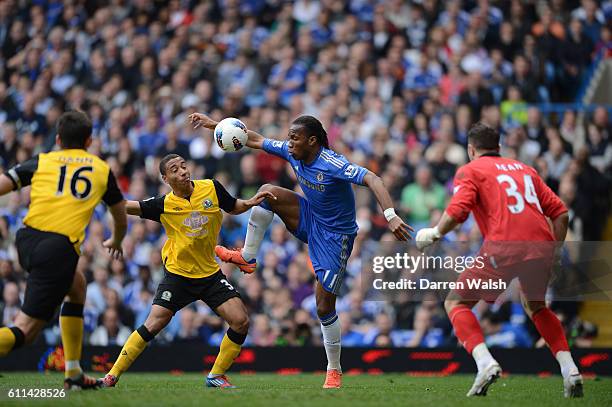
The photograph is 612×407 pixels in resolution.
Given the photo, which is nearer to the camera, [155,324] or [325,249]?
Answer: [155,324]

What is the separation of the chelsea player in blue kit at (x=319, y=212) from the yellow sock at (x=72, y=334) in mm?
2229

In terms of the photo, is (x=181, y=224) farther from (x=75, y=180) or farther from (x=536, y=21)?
(x=536, y=21)

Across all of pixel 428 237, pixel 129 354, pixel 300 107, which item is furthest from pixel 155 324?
pixel 300 107

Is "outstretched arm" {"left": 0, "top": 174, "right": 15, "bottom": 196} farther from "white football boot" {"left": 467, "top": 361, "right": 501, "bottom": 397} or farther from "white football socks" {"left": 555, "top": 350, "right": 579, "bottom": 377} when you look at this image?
"white football socks" {"left": 555, "top": 350, "right": 579, "bottom": 377}

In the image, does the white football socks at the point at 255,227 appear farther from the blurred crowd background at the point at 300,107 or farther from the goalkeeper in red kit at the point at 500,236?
the blurred crowd background at the point at 300,107

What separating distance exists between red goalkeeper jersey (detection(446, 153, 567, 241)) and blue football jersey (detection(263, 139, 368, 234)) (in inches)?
56.1

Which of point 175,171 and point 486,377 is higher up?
point 175,171

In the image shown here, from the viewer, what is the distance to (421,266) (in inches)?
469

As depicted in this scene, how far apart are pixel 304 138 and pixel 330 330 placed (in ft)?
6.48

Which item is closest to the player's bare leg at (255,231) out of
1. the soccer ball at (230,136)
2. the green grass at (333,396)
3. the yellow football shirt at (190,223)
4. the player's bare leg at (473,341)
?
the yellow football shirt at (190,223)

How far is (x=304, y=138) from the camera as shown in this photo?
967 cm

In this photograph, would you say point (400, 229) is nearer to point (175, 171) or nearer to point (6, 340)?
point (175, 171)

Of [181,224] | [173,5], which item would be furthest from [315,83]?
[181,224]

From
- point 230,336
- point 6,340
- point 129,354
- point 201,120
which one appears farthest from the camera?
point 201,120
